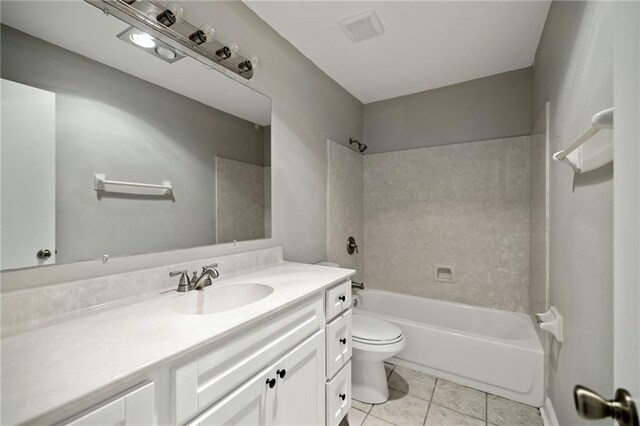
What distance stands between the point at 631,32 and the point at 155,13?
1.49 m

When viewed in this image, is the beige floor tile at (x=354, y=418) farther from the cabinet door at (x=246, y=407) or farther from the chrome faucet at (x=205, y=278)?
the chrome faucet at (x=205, y=278)

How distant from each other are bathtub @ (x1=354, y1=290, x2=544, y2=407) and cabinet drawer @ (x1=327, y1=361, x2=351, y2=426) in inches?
31.4

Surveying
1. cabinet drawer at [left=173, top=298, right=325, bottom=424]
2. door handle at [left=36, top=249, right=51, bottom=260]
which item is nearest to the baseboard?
cabinet drawer at [left=173, top=298, right=325, bottom=424]

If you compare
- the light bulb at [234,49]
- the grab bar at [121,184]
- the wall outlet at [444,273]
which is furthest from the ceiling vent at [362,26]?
the wall outlet at [444,273]

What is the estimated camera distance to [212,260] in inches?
53.9

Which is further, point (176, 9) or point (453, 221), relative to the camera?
point (453, 221)

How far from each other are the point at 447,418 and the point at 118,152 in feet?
7.27

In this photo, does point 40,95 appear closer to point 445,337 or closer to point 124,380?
point 124,380

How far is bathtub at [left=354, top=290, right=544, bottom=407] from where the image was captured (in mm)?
1757

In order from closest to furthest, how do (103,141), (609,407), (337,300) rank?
(609,407), (103,141), (337,300)

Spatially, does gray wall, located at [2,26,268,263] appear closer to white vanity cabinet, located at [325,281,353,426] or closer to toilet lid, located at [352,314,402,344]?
white vanity cabinet, located at [325,281,353,426]

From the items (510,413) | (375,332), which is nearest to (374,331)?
(375,332)

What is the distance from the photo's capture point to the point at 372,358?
5.76 ft

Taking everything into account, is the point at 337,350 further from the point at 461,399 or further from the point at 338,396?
the point at 461,399
